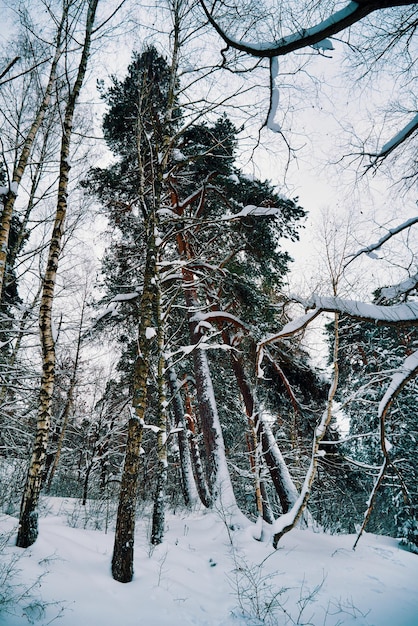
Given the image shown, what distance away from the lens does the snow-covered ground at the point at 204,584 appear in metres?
2.58

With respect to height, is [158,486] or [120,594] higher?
[158,486]

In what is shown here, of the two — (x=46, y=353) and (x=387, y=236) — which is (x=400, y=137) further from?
(x=46, y=353)

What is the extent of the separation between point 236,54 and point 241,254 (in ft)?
16.9

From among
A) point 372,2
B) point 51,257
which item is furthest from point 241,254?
point 372,2

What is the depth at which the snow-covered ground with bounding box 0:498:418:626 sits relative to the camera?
8.47 feet

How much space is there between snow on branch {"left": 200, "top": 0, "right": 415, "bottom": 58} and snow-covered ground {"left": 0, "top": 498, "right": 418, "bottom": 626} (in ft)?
15.0

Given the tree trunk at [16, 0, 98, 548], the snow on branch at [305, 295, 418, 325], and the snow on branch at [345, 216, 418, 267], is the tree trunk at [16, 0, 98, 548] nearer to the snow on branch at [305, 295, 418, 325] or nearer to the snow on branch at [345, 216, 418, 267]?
the snow on branch at [305, 295, 418, 325]

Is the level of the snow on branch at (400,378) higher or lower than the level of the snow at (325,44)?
lower

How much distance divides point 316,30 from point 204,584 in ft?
18.7

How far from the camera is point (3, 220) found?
452 centimetres

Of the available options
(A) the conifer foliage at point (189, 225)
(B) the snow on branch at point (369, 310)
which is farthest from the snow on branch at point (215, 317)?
(B) the snow on branch at point (369, 310)

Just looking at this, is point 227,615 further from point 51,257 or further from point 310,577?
point 51,257

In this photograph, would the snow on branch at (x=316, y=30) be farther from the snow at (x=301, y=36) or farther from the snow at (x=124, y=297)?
the snow at (x=124, y=297)

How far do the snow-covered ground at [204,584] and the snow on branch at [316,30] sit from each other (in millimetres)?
4582
